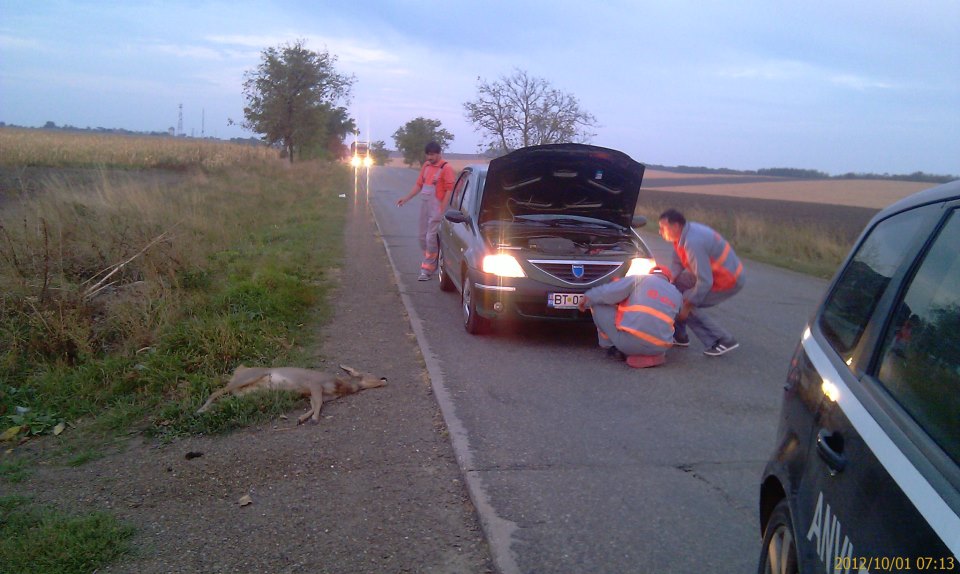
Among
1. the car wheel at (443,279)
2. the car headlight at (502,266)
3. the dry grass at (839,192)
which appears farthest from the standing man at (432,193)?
the dry grass at (839,192)

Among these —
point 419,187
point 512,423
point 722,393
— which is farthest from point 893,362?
point 419,187

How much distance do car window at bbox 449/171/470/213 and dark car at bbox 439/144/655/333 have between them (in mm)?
429

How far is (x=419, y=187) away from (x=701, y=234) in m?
5.74

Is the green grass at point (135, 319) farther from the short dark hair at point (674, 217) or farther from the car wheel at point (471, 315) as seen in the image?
the short dark hair at point (674, 217)

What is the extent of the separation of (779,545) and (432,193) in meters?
9.67

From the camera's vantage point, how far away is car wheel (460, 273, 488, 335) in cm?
816

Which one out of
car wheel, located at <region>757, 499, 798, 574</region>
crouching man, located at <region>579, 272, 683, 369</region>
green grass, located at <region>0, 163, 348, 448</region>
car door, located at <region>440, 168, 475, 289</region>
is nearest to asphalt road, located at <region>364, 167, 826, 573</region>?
crouching man, located at <region>579, 272, 683, 369</region>

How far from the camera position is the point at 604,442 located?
5.29 metres

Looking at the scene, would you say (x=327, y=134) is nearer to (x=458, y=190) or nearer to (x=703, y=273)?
(x=458, y=190)

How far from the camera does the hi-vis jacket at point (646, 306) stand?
7.04 metres

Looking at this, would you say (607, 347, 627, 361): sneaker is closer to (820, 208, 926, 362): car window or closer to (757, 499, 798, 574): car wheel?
(820, 208, 926, 362): car window

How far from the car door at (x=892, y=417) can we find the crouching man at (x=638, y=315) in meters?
4.09

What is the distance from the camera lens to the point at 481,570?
12.1ft

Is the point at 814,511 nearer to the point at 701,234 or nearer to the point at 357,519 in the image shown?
the point at 357,519
